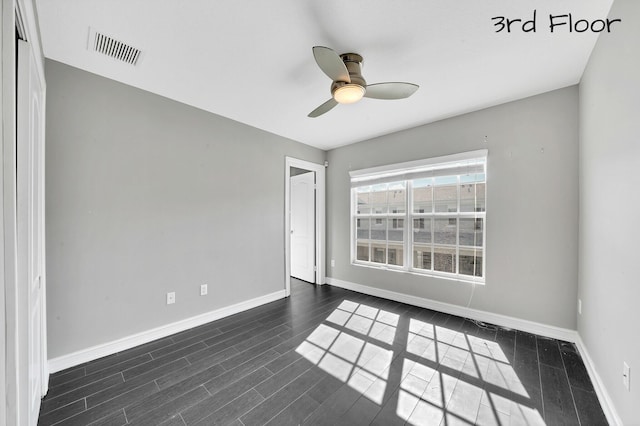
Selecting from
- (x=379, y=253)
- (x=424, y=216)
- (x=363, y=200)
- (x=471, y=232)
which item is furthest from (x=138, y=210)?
(x=471, y=232)

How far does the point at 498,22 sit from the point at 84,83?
3.37 meters

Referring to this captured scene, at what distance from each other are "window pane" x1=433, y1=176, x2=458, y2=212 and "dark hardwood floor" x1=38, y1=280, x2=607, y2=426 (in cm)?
146

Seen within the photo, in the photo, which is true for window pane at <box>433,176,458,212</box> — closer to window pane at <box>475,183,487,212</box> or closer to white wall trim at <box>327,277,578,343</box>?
window pane at <box>475,183,487,212</box>

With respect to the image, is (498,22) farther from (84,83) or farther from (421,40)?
(84,83)

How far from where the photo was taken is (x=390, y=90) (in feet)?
6.98

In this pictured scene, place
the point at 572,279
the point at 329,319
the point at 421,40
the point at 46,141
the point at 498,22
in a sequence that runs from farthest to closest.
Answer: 1. the point at 329,319
2. the point at 572,279
3. the point at 46,141
4. the point at 421,40
5. the point at 498,22

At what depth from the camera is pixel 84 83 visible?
7.47 ft

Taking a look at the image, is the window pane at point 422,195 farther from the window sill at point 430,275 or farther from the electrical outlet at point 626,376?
the electrical outlet at point 626,376

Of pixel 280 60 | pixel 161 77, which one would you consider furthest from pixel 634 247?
pixel 161 77

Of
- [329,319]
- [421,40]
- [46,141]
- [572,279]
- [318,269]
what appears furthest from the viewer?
[318,269]

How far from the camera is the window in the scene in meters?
3.20

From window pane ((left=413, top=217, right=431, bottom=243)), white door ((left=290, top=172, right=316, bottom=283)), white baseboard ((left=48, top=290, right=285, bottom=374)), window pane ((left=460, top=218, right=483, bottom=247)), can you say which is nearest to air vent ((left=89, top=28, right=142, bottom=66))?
white baseboard ((left=48, top=290, right=285, bottom=374))

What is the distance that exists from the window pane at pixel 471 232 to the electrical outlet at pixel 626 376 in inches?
70.4

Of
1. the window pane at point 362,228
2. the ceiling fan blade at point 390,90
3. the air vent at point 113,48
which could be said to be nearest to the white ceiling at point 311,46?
the air vent at point 113,48
